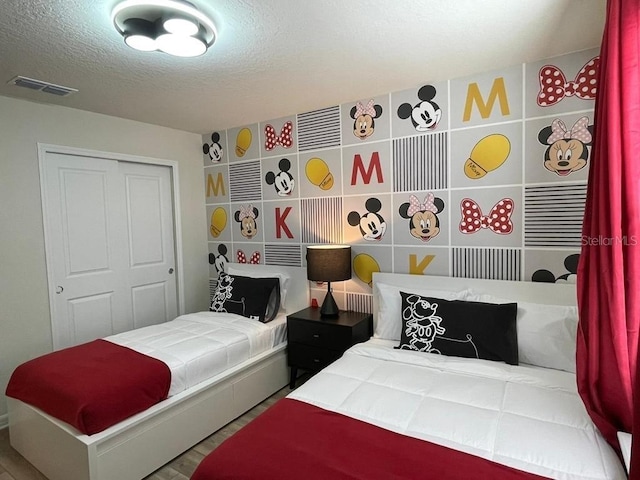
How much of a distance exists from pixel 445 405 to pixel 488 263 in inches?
48.0

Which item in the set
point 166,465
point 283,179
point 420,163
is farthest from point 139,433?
point 420,163

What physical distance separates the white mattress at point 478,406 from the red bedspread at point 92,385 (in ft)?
2.97

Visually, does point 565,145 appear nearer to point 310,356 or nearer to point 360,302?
point 360,302

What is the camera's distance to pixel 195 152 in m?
3.88

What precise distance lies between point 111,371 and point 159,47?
177 centimetres

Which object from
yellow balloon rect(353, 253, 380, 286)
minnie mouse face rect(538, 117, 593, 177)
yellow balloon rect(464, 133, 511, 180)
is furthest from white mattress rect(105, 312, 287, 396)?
minnie mouse face rect(538, 117, 593, 177)

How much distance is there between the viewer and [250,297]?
10.0ft

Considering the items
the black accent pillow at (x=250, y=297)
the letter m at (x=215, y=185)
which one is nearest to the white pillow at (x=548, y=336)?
the black accent pillow at (x=250, y=297)

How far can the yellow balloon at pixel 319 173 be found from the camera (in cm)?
313

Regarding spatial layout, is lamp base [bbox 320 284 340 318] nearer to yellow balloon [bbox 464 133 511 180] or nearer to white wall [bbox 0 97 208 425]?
yellow balloon [bbox 464 133 511 180]

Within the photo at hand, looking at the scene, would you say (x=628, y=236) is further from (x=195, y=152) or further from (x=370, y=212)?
(x=195, y=152)

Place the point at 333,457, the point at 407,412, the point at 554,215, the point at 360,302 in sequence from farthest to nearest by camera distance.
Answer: the point at 360,302 → the point at 554,215 → the point at 407,412 → the point at 333,457

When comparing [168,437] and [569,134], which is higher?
[569,134]

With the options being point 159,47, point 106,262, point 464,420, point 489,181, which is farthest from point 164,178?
point 464,420
